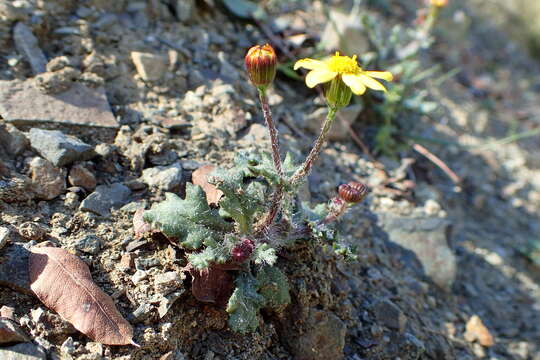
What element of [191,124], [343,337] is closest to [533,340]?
[343,337]

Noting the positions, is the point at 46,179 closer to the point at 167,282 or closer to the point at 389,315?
the point at 167,282

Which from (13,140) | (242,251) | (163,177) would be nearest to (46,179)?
(13,140)

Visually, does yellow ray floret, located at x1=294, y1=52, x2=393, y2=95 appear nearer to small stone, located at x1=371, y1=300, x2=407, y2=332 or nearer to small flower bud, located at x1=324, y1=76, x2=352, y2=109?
small flower bud, located at x1=324, y1=76, x2=352, y2=109

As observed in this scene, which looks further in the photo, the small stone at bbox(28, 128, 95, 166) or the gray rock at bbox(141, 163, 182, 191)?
the gray rock at bbox(141, 163, 182, 191)

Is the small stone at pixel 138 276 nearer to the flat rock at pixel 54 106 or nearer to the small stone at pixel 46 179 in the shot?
the small stone at pixel 46 179

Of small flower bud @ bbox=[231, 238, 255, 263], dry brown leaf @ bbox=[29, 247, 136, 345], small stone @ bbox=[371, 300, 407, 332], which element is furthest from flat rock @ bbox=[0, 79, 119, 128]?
small stone @ bbox=[371, 300, 407, 332]

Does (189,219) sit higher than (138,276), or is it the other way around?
(189,219)
